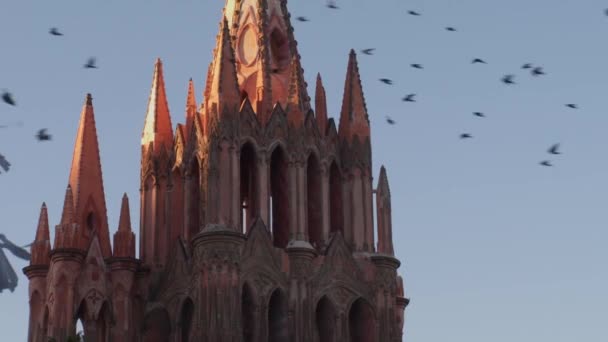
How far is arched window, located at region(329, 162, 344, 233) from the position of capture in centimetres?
3447

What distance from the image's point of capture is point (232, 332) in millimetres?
29562

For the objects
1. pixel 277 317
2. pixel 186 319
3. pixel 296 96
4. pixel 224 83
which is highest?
pixel 296 96

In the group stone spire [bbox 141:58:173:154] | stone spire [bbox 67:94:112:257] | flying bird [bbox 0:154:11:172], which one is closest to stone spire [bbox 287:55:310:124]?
stone spire [bbox 141:58:173:154]

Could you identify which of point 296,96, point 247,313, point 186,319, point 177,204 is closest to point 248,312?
point 247,313

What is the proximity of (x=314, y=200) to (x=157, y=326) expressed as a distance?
17.8ft

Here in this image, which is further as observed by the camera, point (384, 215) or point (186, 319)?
point (384, 215)

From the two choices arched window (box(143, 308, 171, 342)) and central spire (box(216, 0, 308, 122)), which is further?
central spire (box(216, 0, 308, 122))

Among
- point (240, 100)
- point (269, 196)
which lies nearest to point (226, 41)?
point (240, 100)

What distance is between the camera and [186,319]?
106 feet

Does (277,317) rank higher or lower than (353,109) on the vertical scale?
lower

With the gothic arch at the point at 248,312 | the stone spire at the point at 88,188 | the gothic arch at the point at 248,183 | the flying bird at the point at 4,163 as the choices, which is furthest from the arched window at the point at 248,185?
the flying bird at the point at 4,163

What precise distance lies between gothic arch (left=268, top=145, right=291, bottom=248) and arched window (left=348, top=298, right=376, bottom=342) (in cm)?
254

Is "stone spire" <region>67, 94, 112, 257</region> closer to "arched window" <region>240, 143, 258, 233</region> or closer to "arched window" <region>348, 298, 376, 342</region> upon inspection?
"arched window" <region>240, 143, 258, 233</region>

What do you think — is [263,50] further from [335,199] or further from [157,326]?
[157,326]
